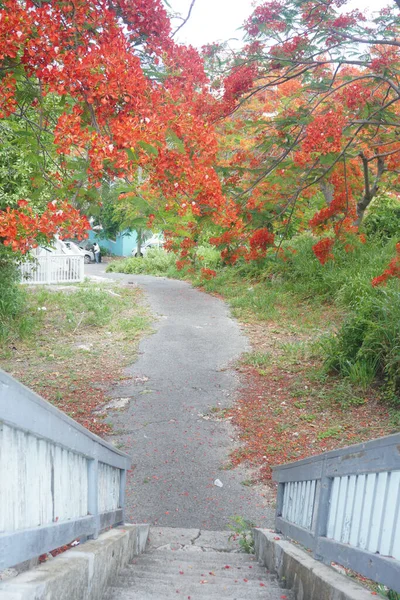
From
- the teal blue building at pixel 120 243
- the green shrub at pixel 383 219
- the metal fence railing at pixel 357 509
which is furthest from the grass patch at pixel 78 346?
the teal blue building at pixel 120 243

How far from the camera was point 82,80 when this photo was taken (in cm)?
442

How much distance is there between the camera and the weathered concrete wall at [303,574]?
2.27 meters

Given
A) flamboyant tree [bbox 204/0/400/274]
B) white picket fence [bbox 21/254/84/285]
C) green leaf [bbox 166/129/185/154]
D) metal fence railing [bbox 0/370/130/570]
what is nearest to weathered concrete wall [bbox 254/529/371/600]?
metal fence railing [bbox 0/370/130/570]

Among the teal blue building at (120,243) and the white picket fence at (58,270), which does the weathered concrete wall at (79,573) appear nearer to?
the white picket fence at (58,270)

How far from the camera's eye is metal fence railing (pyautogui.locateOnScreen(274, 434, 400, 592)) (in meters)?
1.94

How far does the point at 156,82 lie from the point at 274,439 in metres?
4.48

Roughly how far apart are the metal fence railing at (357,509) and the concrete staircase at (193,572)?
43 centimetres

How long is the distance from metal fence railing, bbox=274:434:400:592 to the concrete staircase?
0.43 metres

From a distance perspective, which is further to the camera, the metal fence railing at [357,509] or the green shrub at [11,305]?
the green shrub at [11,305]

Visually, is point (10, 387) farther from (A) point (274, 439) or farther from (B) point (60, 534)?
(A) point (274, 439)

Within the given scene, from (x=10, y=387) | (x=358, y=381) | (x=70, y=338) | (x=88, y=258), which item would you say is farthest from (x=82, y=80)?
(x=88, y=258)

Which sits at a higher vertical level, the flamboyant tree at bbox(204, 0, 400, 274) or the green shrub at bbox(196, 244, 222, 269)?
the flamboyant tree at bbox(204, 0, 400, 274)

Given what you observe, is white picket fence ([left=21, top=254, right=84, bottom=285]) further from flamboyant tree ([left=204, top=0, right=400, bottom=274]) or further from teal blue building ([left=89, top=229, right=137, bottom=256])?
teal blue building ([left=89, top=229, right=137, bottom=256])

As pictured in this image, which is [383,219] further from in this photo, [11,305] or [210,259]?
[11,305]
